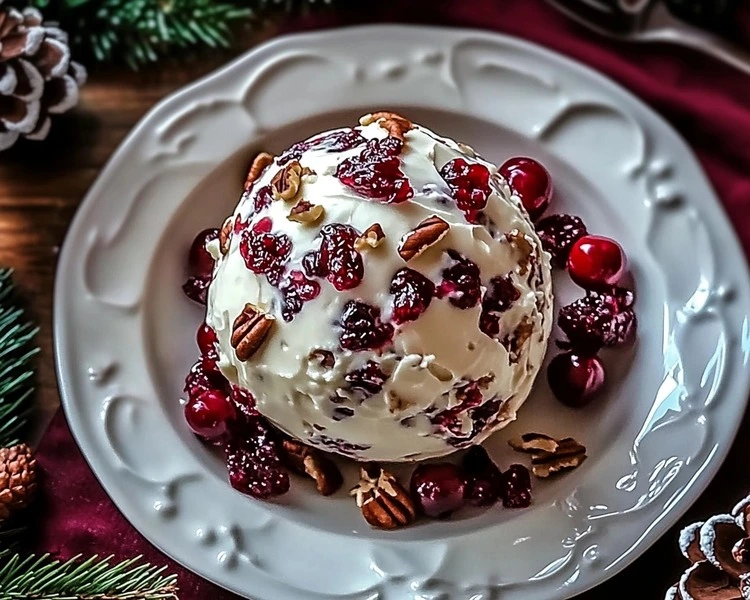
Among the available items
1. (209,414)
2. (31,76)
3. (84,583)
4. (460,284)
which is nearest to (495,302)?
(460,284)

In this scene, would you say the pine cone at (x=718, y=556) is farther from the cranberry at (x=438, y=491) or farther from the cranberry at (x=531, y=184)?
the cranberry at (x=531, y=184)

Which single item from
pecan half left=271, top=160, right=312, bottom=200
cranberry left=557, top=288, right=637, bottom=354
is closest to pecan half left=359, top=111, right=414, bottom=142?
pecan half left=271, top=160, right=312, bottom=200

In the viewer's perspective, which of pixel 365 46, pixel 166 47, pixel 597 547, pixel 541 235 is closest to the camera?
pixel 597 547

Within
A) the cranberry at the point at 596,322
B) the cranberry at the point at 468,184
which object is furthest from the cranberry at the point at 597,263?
the cranberry at the point at 468,184

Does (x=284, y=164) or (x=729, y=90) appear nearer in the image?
(x=284, y=164)

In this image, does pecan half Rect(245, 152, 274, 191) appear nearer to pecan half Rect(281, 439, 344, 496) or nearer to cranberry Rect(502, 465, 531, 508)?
pecan half Rect(281, 439, 344, 496)

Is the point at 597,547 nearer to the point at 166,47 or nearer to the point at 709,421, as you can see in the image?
the point at 709,421

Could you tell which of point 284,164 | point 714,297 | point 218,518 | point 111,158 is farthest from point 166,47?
point 714,297
